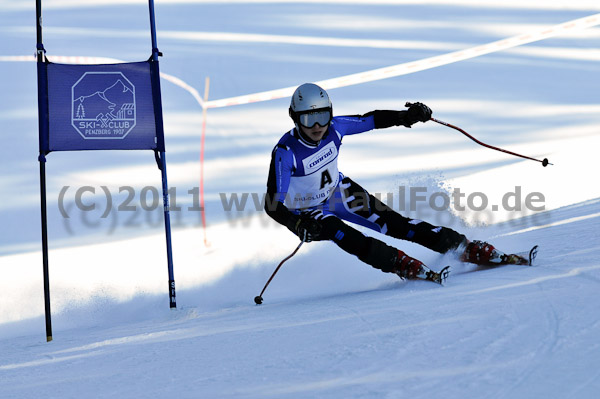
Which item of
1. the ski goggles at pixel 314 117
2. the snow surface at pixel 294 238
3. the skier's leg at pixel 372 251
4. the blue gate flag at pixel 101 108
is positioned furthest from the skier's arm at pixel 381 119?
the blue gate flag at pixel 101 108

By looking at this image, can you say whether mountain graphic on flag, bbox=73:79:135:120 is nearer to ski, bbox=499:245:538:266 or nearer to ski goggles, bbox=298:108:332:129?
ski goggles, bbox=298:108:332:129

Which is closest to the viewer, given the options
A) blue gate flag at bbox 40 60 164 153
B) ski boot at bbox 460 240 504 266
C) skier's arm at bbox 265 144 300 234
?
skier's arm at bbox 265 144 300 234

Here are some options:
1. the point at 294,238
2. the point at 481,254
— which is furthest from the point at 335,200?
the point at 294,238

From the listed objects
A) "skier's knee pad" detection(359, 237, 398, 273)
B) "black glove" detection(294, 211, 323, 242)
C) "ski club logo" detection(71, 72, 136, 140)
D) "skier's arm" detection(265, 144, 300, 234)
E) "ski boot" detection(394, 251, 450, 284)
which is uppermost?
"ski club logo" detection(71, 72, 136, 140)

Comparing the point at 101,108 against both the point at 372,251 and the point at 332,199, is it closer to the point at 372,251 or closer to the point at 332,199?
the point at 332,199

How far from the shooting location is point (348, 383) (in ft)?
7.73

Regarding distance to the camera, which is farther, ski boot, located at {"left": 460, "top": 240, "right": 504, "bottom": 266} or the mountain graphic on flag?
the mountain graphic on flag

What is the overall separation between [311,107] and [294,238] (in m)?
2.49

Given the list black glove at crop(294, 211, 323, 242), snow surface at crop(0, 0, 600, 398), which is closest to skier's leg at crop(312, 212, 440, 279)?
snow surface at crop(0, 0, 600, 398)

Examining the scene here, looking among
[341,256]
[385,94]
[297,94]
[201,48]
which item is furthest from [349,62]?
[297,94]

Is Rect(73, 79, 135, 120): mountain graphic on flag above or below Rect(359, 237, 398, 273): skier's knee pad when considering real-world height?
above

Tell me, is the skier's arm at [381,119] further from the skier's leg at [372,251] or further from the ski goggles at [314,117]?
the skier's leg at [372,251]

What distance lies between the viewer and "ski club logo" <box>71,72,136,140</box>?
4371 mm

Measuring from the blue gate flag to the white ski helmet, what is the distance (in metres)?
0.99
